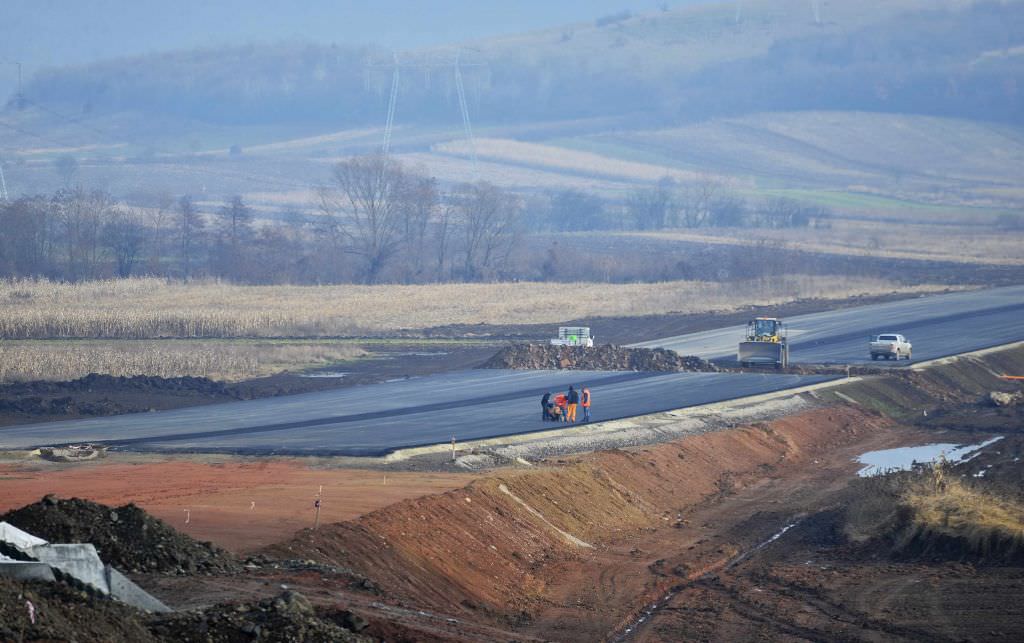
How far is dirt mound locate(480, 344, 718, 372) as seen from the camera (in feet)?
206

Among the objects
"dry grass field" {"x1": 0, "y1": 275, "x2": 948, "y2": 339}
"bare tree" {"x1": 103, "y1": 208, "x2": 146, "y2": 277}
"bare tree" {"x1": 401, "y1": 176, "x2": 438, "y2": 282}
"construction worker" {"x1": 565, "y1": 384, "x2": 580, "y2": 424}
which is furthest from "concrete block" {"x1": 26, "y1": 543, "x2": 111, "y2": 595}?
"bare tree" {"x1": 401, "y1": 176, "x2": 438, "y2": 282}

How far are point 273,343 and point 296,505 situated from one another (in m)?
41.8

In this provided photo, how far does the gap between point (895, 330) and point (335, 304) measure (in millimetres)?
35466

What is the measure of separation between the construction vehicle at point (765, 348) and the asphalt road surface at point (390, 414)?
2788 millimetres

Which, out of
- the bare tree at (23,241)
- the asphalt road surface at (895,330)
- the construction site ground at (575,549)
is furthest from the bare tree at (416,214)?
the construction site ground at (575,549)

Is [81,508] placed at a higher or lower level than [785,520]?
higher

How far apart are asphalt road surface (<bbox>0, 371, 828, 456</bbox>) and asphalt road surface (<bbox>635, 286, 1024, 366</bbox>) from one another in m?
11.9

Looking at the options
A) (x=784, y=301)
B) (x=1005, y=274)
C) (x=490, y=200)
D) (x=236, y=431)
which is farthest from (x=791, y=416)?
(x=490, y=200)

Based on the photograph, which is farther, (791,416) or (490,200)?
(490,200)

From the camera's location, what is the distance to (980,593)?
26.8 meters

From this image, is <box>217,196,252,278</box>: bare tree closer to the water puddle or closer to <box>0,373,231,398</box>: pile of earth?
<box>0,373,231,398</box>: pile of earth

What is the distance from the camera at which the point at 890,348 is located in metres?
66.8

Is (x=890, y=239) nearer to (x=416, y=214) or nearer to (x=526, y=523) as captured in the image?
(x=416, y=214)

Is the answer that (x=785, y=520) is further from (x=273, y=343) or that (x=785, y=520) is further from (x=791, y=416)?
(x=273, y=343)
